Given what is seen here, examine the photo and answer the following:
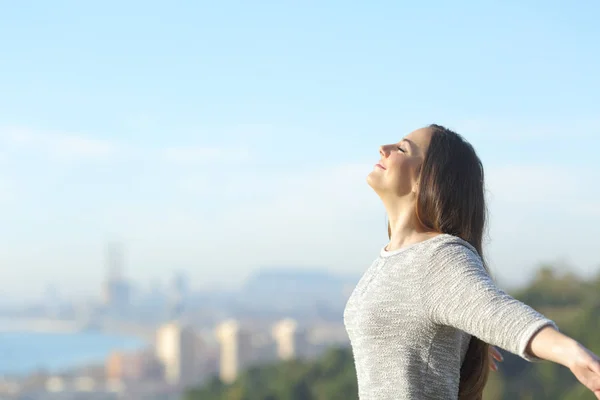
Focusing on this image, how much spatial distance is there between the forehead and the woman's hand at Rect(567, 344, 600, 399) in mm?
555

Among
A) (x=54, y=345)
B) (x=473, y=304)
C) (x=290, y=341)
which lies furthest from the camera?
(x=54, y=345)

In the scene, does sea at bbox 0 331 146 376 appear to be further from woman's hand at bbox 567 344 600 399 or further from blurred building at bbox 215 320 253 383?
woman's hand at bbox 567 344 600 399

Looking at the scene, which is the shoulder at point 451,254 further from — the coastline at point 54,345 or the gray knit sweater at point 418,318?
the coastline at point 54,345

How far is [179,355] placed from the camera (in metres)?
56.1

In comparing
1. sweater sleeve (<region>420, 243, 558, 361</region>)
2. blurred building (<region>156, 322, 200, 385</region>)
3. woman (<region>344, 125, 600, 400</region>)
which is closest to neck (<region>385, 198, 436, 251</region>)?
woman (<region>344, 125, 600, 400</region>)

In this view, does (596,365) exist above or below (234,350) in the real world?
above

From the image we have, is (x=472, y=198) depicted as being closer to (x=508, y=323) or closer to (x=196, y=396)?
(x=508, y=323)

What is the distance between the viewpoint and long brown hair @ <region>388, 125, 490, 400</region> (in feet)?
4.93

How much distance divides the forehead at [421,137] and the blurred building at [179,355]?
180 feet

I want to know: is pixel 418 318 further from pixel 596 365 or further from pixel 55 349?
pixel 55 349

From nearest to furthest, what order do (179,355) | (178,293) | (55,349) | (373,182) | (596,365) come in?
1. (596,365)
2. (373,182)
3. (179,355)
4. (55,349)
5. (178,293)

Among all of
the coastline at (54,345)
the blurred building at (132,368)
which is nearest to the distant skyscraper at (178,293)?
the coastline at (54,345)

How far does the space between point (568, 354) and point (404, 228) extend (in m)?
0.52

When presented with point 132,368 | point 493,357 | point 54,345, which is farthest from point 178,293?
point 493,357
